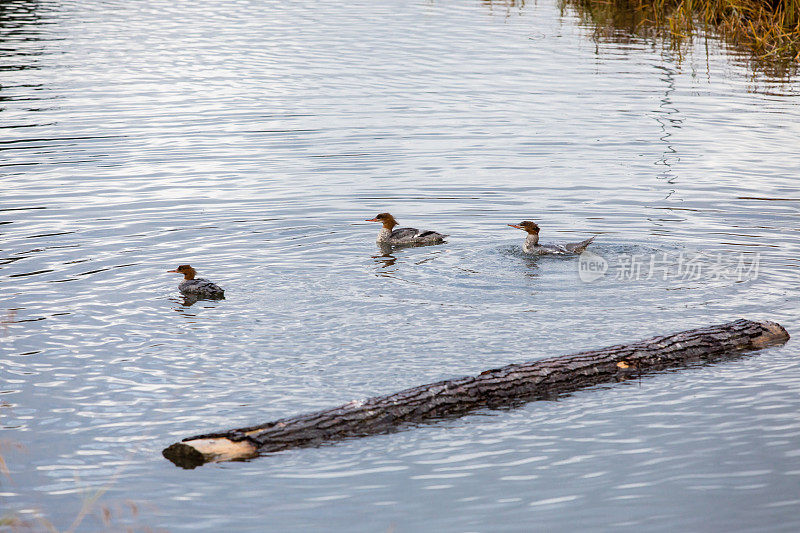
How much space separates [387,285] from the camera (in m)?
12.2

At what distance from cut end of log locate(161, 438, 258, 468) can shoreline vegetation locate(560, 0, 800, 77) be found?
23.8 meters

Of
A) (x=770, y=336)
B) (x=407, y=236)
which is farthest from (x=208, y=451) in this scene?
(x=407, y=236)

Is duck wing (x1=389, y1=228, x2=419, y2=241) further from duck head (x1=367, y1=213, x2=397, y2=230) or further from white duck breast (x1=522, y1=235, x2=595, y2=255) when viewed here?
white duck breast (x1=522, y1=235, x2=595, y2=255)

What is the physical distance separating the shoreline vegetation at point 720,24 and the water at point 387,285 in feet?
7.50

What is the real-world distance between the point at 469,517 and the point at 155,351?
14.3 feet

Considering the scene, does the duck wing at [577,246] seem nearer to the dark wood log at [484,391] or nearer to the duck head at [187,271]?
the dark wood log at [484,391]

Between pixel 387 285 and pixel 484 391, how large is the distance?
12.3ft

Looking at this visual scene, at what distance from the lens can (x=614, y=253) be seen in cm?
1322

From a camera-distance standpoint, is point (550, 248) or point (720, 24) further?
point (720, 24)

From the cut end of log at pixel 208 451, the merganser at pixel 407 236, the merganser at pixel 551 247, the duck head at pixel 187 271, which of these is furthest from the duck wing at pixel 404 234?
the cut end of log at pixel 208 451

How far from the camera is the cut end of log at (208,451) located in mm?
7617

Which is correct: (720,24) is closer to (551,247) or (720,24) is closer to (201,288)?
(551,247)

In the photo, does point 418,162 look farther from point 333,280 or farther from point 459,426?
point 459,426

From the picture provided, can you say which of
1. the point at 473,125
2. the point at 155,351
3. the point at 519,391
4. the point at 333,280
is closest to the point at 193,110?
the point at 473,125
